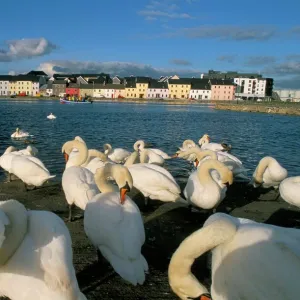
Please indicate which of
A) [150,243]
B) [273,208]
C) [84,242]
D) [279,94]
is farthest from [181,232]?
[279,94]

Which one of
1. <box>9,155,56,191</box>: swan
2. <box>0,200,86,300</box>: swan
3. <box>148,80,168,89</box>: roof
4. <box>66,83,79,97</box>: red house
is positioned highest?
<box>148,80,168,89</box>: roof

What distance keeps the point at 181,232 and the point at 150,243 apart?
2.66 feet

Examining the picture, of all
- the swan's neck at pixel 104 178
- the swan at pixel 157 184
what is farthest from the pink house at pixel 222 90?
the swan's neck at pixel 104 178

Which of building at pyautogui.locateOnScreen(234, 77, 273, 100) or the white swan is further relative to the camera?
building at pyautogui.locateOnScreen(234, 77, 273, 100)

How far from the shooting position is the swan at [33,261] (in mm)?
3293

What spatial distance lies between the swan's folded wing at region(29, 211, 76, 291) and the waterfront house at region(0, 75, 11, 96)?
170510 mm

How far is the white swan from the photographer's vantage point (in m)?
10.1

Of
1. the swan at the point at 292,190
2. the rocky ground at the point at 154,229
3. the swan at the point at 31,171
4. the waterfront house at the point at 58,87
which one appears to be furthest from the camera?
the waterfront house at the point at 58,87

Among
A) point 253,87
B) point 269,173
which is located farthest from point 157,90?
point 269,173

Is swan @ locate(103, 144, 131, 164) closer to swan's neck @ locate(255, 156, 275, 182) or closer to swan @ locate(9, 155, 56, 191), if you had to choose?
swan @ locate(9, 155, 56, 191)

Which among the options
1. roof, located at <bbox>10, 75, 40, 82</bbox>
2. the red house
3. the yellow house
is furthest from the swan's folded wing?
roof, located at <bbox>10, 75, 40, 82</bbox>

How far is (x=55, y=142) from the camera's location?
2228 cm

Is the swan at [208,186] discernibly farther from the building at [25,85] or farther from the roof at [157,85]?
the building at [25,85]

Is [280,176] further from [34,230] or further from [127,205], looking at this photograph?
[34,230]
